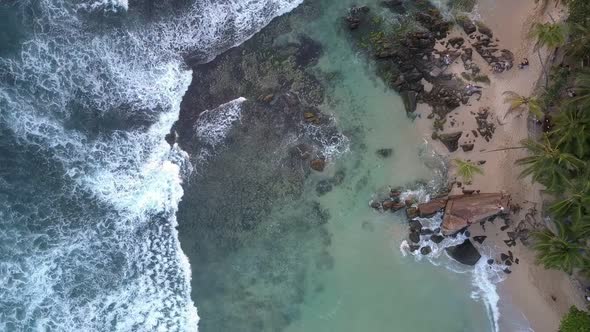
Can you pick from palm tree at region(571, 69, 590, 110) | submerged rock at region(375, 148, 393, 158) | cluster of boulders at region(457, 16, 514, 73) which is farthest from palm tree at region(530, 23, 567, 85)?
submerged rock at region(375, 148, 393, 158)

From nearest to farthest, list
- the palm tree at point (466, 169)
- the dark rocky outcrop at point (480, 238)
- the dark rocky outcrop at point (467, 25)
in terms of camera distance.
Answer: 1. the palm tree at point (466, 169)
2. the dark rocky outcrop at point (480, 238)
3. the dark rocky outcrop at point (467, 25)

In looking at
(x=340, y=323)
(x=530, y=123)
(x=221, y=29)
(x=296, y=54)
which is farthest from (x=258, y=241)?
(x=530, y=123)

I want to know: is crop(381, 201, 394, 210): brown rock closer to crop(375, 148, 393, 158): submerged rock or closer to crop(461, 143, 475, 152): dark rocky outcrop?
crop(375, 148, 393, 158): submerged rock

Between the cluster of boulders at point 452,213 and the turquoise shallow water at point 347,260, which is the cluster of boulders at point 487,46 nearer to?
the turquoise shallow water at point 347,260

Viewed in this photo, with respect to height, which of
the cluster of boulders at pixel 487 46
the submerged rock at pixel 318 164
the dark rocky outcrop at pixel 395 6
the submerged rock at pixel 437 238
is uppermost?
the dark rocky outcrop at pixel 395 6

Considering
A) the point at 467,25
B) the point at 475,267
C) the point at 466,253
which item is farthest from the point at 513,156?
the point at 467,25

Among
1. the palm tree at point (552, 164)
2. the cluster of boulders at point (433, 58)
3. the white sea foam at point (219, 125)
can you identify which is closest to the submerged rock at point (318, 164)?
the white sea foam at point (219, 125)

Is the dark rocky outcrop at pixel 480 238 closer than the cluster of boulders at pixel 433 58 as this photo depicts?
Yes
